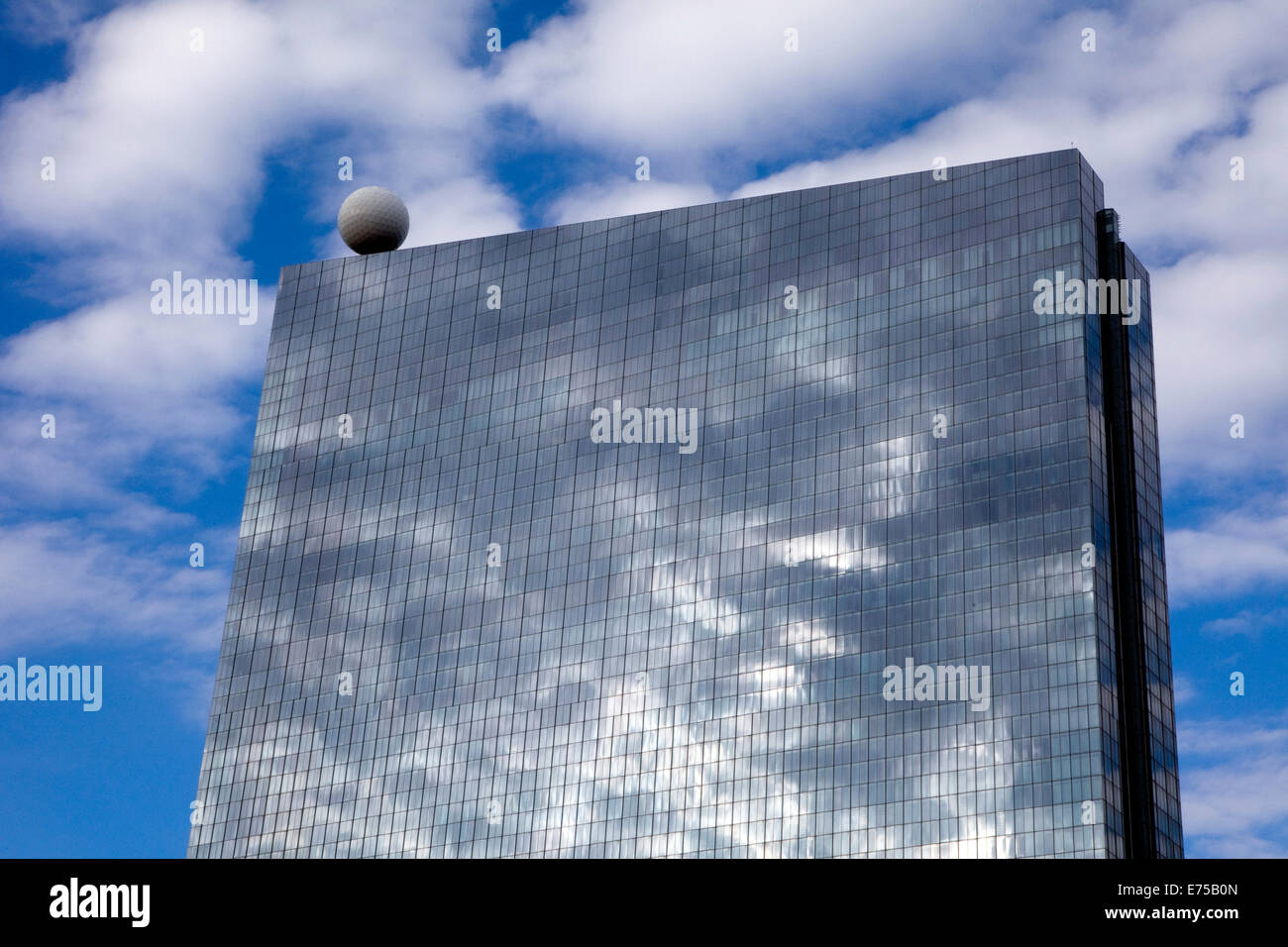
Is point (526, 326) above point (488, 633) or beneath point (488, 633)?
above

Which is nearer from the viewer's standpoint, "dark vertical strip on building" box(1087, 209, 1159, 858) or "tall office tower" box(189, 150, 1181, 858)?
"dark vertical strip on building" box(1087, 209, 1159, 858)

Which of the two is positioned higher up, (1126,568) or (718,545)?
(718,545)

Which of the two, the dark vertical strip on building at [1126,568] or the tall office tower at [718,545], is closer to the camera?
the dark vertical strip on building at [1126,568]

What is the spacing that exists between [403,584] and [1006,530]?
2053 inches

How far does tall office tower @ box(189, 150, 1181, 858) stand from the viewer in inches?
4075

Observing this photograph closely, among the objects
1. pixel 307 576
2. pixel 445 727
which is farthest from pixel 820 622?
pixel 307 576

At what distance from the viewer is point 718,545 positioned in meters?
121

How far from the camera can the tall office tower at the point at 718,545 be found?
104m
